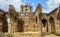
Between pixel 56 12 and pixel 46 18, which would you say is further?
pixel 46 18

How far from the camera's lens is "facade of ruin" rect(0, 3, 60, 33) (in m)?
22.4

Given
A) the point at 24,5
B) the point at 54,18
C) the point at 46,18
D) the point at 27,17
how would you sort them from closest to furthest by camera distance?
the point at 54,18 < the point at 46,18 < the point at 27,17 < the point at 24,5

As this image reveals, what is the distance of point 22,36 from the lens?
20.1 meters

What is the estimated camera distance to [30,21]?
3139cm

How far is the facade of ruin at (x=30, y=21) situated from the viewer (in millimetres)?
22391

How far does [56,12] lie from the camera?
2612 centimetres

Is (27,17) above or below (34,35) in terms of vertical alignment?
above

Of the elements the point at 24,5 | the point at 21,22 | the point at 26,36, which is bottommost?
the point at 26,36

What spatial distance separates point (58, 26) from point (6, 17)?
937 cm

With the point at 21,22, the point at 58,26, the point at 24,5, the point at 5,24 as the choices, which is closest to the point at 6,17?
the point at 5,24

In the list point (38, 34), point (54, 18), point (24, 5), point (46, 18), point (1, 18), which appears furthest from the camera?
point (24, 5)

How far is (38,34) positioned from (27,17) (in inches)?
554

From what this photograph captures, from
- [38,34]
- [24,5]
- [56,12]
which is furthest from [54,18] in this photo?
[24,5]

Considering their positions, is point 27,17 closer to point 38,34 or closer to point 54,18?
point 54,18
